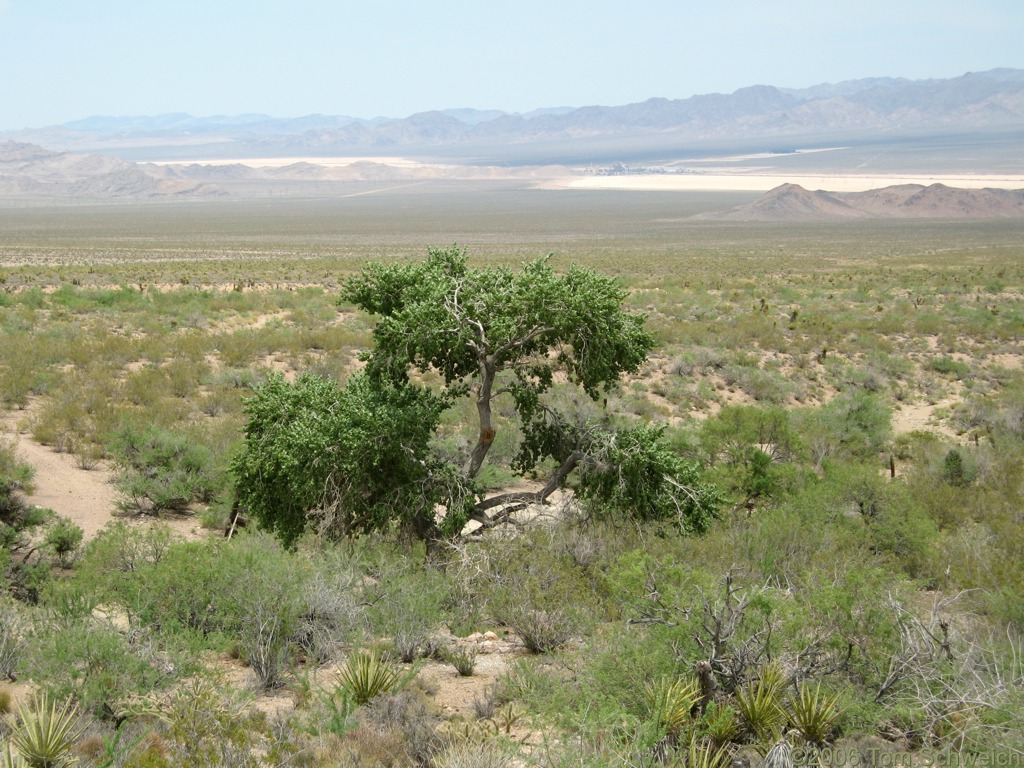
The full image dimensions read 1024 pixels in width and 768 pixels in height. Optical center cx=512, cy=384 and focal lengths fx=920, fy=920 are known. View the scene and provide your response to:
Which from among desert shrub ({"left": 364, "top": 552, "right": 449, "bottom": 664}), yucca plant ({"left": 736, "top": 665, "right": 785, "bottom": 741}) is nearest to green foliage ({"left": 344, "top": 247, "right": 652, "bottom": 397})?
desert shrub ({"left": 364, "top": 552, "right": 449, "bottom": 664})

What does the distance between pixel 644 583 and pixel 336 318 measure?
77.5 feet

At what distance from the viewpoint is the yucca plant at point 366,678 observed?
6.82 m

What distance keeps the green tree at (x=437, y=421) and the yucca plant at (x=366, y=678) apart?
3.29 meters

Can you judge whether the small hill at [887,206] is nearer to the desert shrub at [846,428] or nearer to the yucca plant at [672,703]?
the desert shrub at [846,428]

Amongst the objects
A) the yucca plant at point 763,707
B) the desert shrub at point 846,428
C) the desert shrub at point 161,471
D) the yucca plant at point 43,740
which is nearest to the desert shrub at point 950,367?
the desert shrub at point 846,428

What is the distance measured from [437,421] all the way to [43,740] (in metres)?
6.22

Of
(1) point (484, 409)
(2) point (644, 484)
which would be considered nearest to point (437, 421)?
(1) point (484, 409)

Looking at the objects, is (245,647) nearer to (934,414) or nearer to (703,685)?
(703,685)

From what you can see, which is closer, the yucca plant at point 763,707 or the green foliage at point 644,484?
the yucca plant at point 763,707

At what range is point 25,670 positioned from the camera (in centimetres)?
681

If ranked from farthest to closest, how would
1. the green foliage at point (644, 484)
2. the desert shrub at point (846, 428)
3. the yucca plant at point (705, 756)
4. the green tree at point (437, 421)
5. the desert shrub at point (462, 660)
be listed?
the desert shrub at point (846, 428)
the green foliage at point (644, 484)
the green tree at point (437, 421)
the desert shrub at point (462, 660)
the yucca plant at point (705, 756)

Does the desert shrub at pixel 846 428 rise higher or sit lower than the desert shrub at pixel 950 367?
higher

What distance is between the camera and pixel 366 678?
6891 mm

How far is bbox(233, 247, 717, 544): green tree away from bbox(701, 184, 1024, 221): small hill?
369 ft
